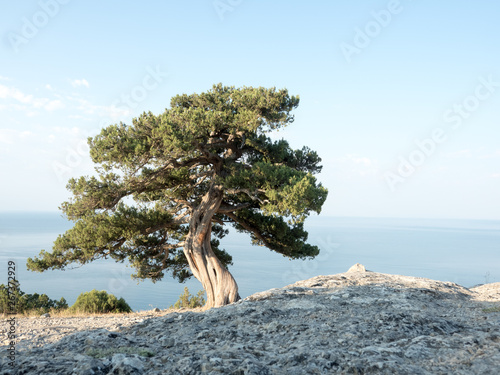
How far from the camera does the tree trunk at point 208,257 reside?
47.2ft

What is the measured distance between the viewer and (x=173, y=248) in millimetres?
15883

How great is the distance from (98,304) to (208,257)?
534cm

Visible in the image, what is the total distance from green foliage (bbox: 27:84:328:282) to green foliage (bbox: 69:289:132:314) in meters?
1.98

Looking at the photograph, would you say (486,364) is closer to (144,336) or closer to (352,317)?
(352,317)

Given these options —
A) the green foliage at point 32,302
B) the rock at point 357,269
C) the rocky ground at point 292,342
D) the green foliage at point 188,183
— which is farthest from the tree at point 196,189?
the rocky ground at point 292,342

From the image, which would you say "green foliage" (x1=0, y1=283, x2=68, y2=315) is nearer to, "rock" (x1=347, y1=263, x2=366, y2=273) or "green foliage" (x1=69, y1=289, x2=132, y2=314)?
"green foliage" (x1=69, y1=289, x2=132, y2=314)

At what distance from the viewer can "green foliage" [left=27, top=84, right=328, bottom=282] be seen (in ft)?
39.5

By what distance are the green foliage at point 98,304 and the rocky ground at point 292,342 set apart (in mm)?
8765

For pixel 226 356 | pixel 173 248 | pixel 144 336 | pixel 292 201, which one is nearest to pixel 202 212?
pixel 173 248

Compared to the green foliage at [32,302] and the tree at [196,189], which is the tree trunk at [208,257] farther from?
the green foliage at [32,302]

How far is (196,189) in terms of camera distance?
1558 centimetres

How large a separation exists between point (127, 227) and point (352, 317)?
8.98 metres

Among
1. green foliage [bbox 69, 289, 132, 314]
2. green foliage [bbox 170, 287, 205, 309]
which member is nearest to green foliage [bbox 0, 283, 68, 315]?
green foliage [bbox 69, 289, 132, 314]

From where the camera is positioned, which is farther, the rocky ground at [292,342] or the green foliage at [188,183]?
the green foliage at [188,183]
